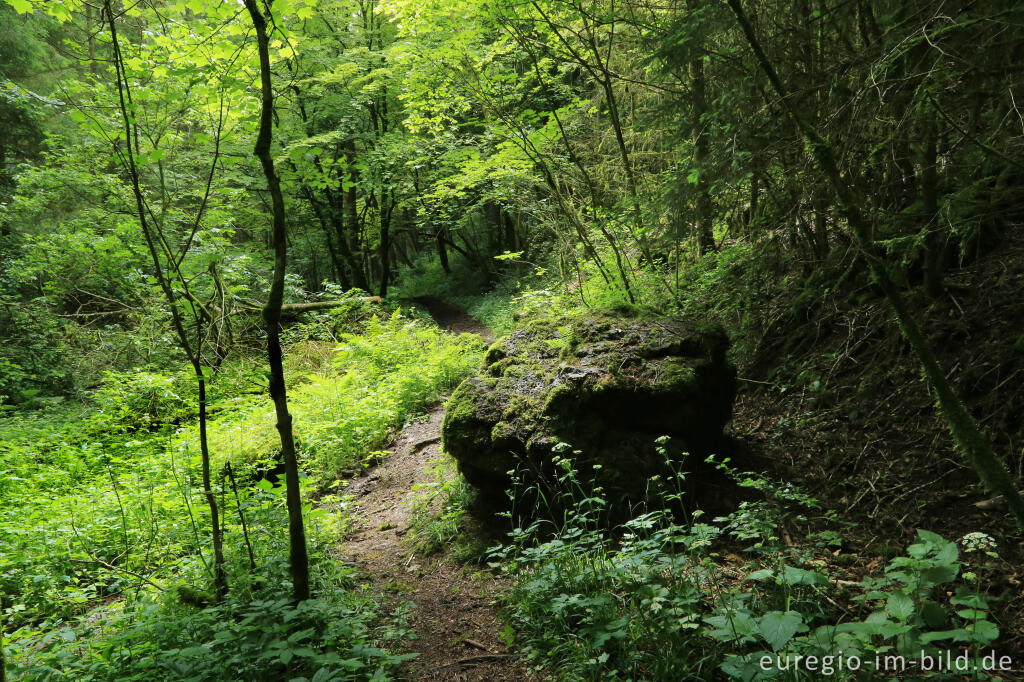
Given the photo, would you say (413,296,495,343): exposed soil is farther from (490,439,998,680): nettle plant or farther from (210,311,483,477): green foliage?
(490,439,998,680): nettle plant

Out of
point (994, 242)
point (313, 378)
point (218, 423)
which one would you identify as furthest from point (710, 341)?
point (218, 423)

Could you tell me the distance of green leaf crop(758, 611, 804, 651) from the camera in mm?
1800

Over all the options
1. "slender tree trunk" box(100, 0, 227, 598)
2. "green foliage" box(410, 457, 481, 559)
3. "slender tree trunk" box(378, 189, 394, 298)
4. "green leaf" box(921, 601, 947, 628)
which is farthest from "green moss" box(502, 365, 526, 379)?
"slender tree trunk" box(378, 189, 394, 298)

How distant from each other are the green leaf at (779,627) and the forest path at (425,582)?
146 cm

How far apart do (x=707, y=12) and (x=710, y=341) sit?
106 inches

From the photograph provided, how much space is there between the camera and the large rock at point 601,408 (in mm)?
4062

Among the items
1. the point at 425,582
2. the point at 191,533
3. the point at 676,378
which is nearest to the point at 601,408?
the point at 676,378

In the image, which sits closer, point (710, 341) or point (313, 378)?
point (710, 341)

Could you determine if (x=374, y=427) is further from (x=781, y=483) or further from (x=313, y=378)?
(x=781, y=483)

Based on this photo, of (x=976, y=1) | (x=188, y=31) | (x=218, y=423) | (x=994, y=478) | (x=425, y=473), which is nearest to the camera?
(x=994, y=478)

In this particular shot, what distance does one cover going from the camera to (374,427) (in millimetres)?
7180

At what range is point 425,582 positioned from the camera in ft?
13.0

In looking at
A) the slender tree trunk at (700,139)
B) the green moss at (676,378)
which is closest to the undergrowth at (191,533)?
the green moss at (676,378)

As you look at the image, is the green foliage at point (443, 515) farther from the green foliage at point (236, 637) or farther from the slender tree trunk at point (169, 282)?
the slender tree trunk at point (169, 282)
